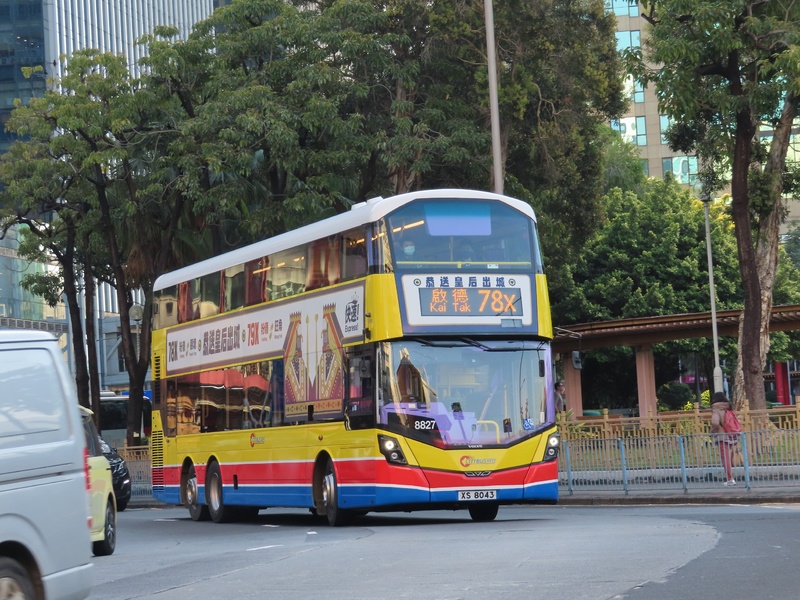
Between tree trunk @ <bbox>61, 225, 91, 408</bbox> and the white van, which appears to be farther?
tree trunk @ <bbox>61, 225, 91, 408</bbox>

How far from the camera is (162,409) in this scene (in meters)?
26.8

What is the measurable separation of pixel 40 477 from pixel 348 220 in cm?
1175

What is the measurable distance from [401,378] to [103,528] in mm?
4308

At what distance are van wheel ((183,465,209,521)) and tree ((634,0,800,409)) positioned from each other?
13098 millimetres

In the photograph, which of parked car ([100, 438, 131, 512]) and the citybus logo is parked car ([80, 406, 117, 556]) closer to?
the citybus logo

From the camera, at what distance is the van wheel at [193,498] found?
2539 centimetres

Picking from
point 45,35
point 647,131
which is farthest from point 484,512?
point 647,131

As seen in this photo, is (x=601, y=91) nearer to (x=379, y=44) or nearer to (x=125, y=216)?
(x=379, y=44)

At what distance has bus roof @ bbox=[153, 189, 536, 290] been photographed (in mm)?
19109

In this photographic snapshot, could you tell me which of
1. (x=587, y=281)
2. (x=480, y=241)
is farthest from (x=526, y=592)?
(x=587, y=281)

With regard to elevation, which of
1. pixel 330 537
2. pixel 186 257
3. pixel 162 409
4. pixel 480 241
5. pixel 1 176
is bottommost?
pixel 330 537

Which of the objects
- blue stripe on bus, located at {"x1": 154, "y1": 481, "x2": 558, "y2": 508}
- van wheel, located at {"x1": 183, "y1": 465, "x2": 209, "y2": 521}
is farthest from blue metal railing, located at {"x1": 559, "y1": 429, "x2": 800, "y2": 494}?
van wheel, located at {"x1": 183, "y1": 465, "x2": 209, "y2": 521}

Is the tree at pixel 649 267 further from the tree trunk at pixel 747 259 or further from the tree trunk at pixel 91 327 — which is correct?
the tree trunk at pixel 747 259

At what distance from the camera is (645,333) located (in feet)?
180
